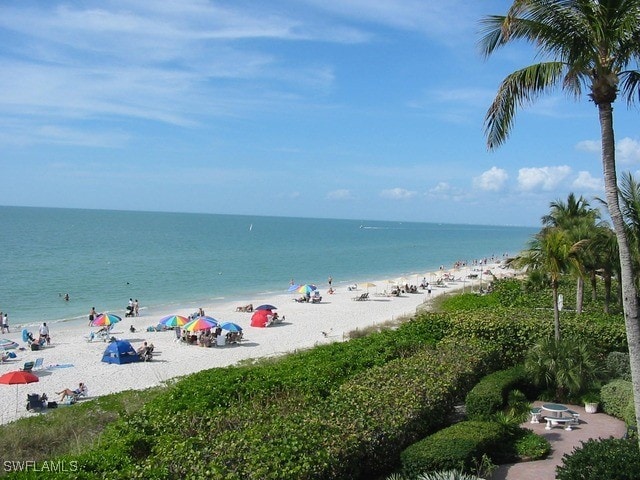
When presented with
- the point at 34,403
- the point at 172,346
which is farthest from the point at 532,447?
the point at 172,346

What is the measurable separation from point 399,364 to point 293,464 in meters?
5.68

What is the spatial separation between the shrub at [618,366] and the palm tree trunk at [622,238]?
7878 mm

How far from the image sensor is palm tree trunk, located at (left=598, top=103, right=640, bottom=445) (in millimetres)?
7375

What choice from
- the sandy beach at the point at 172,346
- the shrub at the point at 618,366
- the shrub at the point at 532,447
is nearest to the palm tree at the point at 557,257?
the shrub at the point at 618,366

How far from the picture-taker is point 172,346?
26984mm

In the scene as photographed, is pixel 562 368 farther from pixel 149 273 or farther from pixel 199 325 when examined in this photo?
pixel 149 273

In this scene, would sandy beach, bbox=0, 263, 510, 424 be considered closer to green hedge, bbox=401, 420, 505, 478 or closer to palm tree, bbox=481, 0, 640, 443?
green hedge, bbox=401, 420, 505, 478

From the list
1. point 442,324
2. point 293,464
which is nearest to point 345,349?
point 442,324

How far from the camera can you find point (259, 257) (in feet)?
274

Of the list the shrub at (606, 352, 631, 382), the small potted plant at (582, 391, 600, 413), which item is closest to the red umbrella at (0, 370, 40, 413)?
the small potted plant at (582, 391, 600, 413)

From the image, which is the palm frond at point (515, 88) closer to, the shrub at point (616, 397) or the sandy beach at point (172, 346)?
the shrub at point (616, 397)

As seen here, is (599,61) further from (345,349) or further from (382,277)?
(382,277)

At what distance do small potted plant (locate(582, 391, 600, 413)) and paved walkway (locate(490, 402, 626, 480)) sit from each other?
0.12 metres

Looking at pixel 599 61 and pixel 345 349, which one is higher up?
pixel 599 61
